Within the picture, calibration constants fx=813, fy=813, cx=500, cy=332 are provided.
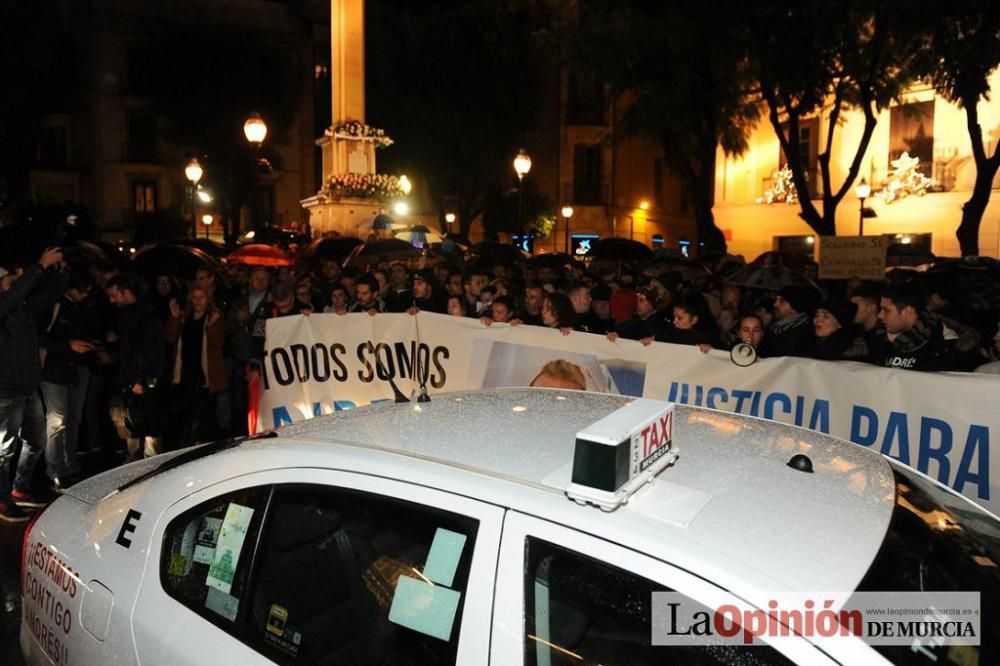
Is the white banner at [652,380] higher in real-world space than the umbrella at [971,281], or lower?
lower

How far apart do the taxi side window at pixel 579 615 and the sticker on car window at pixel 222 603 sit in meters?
1.00

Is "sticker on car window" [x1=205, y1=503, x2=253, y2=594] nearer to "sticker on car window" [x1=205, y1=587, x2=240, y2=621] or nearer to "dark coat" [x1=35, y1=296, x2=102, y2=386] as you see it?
"sticker on car window" [x1=205, y1=587, x2=240, y2=621]

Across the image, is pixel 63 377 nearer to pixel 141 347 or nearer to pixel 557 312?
pixel 141 347

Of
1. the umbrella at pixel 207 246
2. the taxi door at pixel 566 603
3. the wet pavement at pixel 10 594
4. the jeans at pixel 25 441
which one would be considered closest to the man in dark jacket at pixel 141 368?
the jeans at pixel 25 441

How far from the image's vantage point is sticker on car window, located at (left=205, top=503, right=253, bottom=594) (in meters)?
2.43

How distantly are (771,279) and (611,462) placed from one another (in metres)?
8.43

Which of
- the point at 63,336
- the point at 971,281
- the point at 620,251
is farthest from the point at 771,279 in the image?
the point at 620,251

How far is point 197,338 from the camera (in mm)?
7539

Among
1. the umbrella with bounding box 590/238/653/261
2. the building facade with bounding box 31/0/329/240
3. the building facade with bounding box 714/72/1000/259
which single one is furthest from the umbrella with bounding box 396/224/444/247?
the building facade with bounding box 31/0/329/240

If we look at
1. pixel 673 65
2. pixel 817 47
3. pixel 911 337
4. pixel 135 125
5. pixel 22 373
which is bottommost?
pixel 22 373

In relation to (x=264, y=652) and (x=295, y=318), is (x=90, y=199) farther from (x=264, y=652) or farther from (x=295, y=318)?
(x=264, y=652)

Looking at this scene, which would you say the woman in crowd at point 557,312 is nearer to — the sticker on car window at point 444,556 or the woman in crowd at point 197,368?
the woman in crowd at point 197,368

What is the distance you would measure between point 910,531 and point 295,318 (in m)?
5.75

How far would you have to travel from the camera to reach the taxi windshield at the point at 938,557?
5.83 feet
